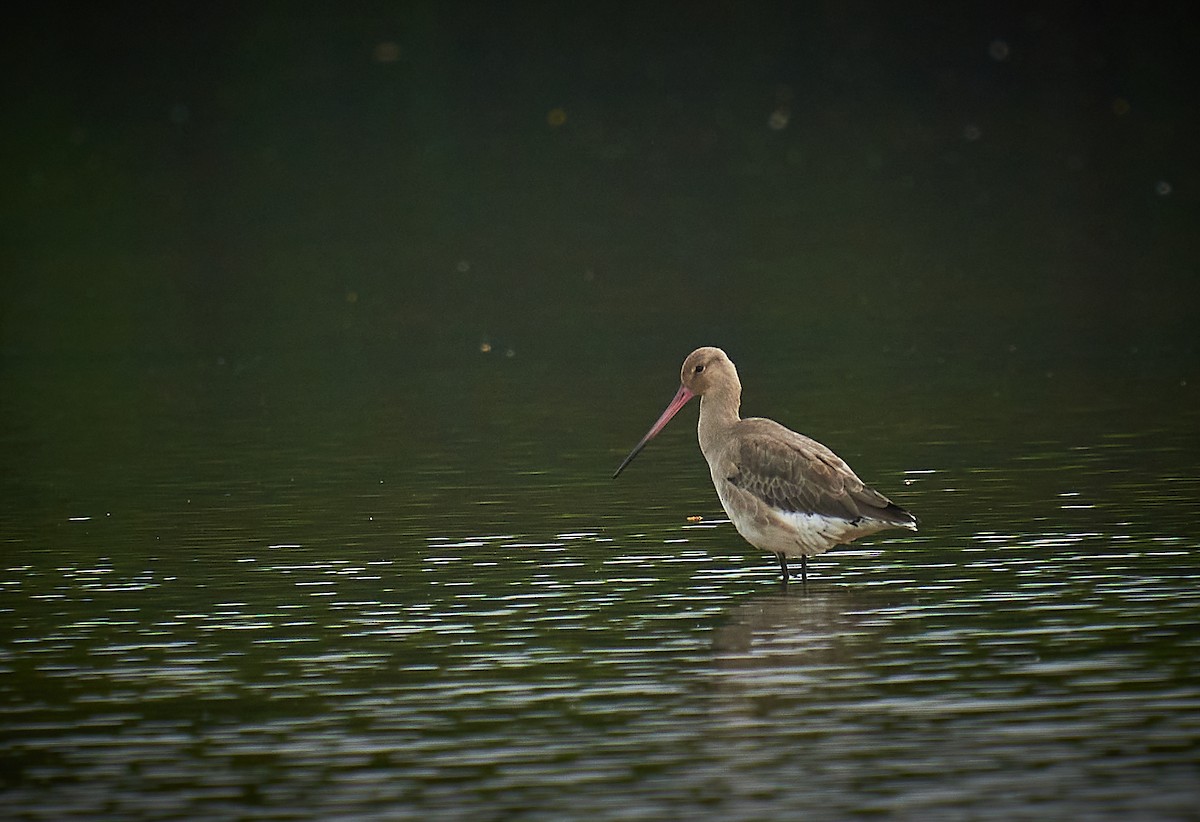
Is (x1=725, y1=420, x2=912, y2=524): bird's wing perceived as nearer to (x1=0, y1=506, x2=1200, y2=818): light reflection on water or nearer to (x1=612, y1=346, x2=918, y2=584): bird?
(x1=612, y1=346, x2=918, y2=584): bird

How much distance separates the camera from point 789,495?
44.3ft

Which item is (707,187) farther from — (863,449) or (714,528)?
(714,528)

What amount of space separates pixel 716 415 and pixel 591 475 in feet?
11.1

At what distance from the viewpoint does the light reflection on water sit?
30.8 ft

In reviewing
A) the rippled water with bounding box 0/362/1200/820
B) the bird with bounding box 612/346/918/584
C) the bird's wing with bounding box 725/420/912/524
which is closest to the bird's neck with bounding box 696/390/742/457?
the bird with bounding box 612/346/918/584

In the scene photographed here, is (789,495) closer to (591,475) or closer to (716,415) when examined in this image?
(716,415)

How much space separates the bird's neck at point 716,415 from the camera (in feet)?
48.1

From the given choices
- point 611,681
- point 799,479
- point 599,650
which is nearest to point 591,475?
point 799,479

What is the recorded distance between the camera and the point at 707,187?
49062 mm

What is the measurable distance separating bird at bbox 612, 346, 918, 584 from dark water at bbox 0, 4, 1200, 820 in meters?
0.35

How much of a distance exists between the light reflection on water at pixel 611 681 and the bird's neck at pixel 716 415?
0.67m

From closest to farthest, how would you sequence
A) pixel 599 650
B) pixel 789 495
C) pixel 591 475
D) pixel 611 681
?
pixel 611 681
pixel 599 650
pixel 789 495
pixel 591 475

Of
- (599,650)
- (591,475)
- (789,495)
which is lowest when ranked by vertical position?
(599,650)

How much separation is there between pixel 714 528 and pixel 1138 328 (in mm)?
11670
